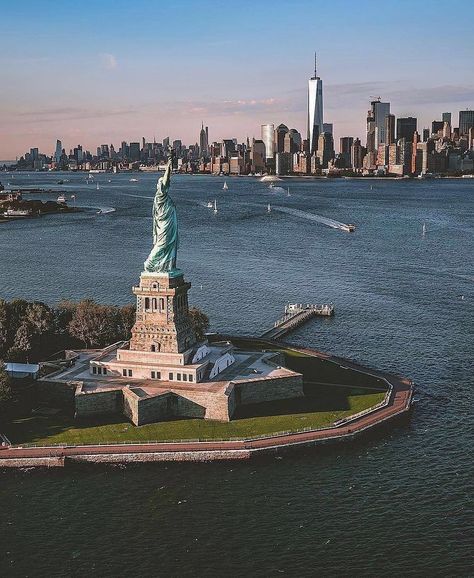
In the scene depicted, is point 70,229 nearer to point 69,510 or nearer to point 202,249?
point 202,249

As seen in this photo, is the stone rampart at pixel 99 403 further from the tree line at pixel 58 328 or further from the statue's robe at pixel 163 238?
the tree line at pixel 58 328

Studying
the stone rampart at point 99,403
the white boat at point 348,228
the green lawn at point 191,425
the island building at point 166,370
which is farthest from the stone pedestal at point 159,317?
the white boat at point 348,228

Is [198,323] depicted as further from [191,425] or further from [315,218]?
[315,218]

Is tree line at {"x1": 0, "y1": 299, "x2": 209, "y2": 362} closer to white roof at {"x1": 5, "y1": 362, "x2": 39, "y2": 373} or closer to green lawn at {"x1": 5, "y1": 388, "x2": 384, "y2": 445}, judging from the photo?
white roof at {"x1": 5, "y1": 362, "x2": 39, "y2": 373}

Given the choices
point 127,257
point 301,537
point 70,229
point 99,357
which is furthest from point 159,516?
point 70,229

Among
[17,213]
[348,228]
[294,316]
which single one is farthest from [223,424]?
[17,213]

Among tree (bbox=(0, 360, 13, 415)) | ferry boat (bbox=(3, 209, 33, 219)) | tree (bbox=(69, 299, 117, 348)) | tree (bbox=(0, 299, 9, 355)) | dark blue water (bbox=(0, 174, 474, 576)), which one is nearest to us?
dark blue water (bbox=(0, 174, 474, 576))

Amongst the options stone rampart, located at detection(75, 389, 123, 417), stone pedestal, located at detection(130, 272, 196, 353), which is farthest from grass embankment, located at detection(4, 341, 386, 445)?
stone pedestal, located at detection(130, 272, 196, 353)
